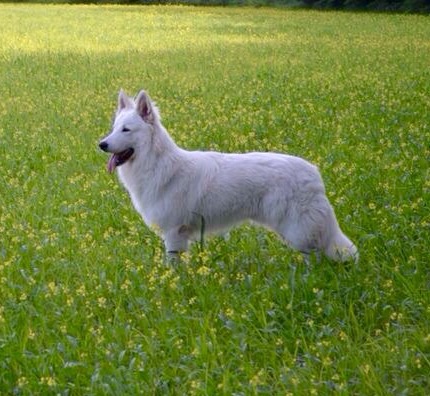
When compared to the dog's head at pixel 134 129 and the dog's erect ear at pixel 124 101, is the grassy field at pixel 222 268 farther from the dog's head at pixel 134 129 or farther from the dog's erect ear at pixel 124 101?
the dog's erect ear at pixel 124 101

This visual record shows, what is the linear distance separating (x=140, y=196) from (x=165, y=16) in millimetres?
37485

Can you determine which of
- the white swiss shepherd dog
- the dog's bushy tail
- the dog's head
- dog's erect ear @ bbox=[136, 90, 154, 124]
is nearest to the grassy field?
the dog's bushy tail

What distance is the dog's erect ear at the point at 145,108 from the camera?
6254 millimetres

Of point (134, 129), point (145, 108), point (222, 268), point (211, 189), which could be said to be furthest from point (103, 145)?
point (222, 268)

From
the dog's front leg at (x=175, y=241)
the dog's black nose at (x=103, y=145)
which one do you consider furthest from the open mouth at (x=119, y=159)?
the dog's front leg at (x=175, y=241)

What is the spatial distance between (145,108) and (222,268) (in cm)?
135

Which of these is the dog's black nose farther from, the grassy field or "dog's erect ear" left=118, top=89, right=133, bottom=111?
the grassy field

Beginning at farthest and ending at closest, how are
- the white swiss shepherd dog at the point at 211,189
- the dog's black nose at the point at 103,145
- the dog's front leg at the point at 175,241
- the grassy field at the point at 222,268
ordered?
the dog's front leg at the point at 175,241 < the dog's black nose at the point at 103,145 < the white swiss shepherd dog at the point at 211,189 < the grassy field at the point at 222,268

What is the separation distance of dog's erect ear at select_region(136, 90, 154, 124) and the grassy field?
3.58ft

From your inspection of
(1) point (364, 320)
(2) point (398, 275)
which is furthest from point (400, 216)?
(1) point (364, 320)

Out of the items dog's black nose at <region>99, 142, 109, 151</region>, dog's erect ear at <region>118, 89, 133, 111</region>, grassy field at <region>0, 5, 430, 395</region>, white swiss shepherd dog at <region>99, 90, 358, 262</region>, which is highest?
dog's erect ear at <region>118, 89, 133, 111</region>

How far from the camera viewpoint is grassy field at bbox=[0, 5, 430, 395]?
4.61 meters

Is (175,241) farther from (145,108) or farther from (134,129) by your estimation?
(145,108)

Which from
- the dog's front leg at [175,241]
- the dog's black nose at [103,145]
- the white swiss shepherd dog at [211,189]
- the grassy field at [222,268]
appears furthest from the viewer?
the dog's front leg at [175,241]
